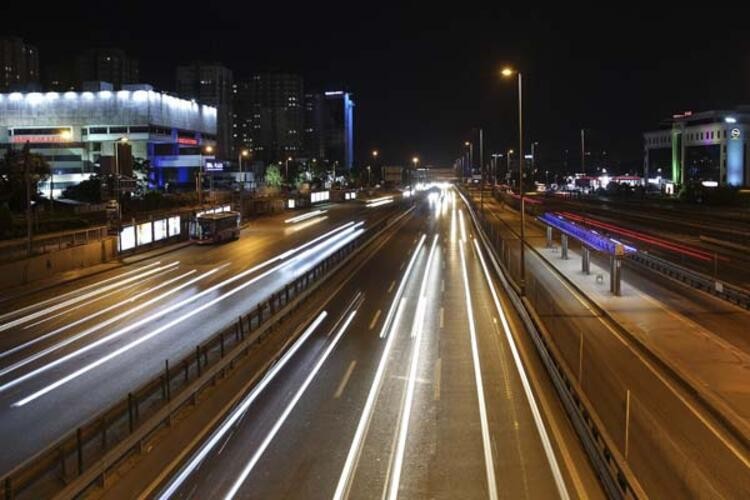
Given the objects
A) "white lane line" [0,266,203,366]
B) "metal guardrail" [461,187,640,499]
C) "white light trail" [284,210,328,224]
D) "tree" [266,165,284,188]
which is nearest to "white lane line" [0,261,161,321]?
"white lane line" [0,266,203,366]

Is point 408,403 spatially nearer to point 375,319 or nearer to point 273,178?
point 375,319

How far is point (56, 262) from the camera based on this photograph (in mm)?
42656

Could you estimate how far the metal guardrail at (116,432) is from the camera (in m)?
11.6

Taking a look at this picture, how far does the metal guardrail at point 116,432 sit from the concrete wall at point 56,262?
1987cm

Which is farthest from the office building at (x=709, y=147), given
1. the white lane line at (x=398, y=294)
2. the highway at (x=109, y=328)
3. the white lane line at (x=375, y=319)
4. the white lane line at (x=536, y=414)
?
the white lane line at (x=536, y=414)

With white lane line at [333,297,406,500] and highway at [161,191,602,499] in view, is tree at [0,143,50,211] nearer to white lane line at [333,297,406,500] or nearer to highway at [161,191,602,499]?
highway at [161,191,602,499]

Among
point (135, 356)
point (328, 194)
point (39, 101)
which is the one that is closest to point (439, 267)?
point (135, 356)

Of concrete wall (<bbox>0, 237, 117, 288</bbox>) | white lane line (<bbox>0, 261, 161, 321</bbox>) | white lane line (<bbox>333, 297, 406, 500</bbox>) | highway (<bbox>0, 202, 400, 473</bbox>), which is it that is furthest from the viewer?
concrete wall (<bbox>0, 237, 117, 288</bbox>)

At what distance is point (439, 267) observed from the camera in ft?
151

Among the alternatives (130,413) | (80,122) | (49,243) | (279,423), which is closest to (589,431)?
(279,423)

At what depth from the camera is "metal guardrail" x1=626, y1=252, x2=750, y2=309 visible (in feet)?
99.6

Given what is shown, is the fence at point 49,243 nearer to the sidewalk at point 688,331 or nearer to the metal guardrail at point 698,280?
the sidewalk at point 688,331

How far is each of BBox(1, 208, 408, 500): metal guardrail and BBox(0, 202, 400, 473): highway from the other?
1567mm

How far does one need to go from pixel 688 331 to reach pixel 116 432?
18.3m
